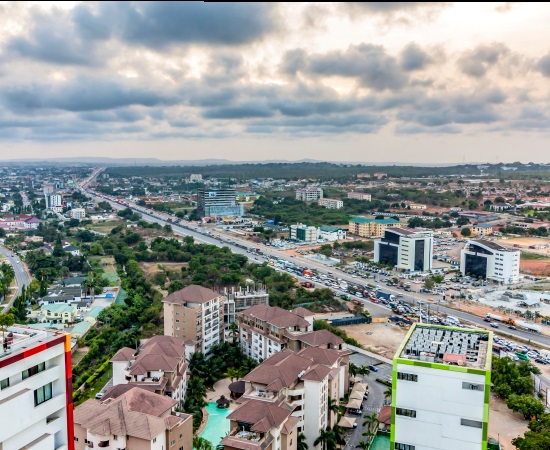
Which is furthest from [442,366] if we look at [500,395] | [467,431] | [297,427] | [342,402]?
[500,395]

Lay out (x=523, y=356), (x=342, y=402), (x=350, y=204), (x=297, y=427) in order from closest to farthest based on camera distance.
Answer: (x=297, y=427)
(x=342, y=402)
(x=523, y=356)
(x=350, y=204)

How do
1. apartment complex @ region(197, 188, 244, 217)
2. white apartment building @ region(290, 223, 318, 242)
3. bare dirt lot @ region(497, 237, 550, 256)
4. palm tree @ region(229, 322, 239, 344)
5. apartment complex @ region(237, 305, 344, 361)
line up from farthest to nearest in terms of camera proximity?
1. apartment complex @ region(197, 188, 244, 217)
2. white apartment building @ region(290, 223, 318, 242)
3. bare dirt lot @ region(497, 237, 550, 256)
4. palm tree @ region(229, 322, 239, 344)
5. apartment complex @ region(237, 305, 344, 361)

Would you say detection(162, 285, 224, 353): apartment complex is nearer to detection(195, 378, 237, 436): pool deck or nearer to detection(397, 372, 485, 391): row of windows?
detection(195, 378, 237, 436): pool deck

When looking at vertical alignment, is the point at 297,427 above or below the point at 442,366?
below

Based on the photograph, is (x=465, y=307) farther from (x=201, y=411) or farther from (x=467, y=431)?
(x=467, y=431)

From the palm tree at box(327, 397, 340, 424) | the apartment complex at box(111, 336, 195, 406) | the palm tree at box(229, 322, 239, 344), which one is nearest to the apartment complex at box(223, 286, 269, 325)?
the palm tree at box(229, 322, 239, 344)
